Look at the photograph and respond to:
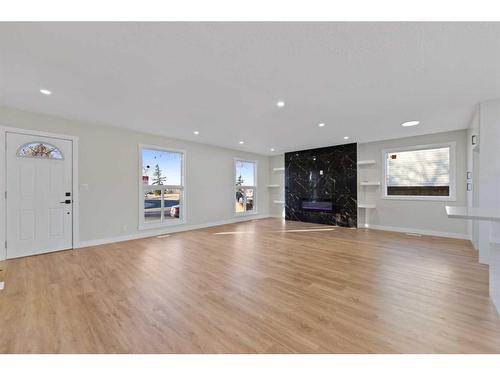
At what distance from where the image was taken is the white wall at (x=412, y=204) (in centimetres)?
495

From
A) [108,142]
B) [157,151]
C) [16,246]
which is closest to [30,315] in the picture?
[16,246]

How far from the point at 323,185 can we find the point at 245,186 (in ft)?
8.85

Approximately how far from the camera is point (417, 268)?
310 centimetres

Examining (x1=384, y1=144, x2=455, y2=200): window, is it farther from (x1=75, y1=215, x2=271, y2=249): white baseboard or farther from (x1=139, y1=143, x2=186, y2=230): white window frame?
(x1=139, y1=143, x2=186, y2=230): white window frame

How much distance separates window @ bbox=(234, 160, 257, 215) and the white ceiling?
3.61m

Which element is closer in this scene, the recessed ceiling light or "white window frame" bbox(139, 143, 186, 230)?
the recessed ceiling light

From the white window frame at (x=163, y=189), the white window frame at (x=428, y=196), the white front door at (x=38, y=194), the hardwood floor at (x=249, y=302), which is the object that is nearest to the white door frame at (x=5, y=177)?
the white front door at (x=38, y=194)

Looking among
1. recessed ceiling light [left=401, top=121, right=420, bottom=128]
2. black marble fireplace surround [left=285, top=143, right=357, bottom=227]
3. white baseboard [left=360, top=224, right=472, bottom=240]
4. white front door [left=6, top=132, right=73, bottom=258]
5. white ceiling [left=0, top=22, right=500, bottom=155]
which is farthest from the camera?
black marble fireplace surround [left=285, top=143, right=357, bottom=227]

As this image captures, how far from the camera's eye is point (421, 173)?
552cm

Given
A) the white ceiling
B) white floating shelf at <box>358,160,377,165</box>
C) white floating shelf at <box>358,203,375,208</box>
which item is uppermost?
the white ceiling

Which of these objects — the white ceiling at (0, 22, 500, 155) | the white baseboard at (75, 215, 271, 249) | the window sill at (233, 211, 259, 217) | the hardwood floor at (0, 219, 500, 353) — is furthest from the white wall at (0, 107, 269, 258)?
the window sill at (233, 211, 259, 217)

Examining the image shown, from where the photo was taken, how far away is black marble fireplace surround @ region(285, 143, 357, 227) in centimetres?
656

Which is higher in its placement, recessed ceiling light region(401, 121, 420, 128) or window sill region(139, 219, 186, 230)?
recessed ceiling light region(401, 121, 420, 128)

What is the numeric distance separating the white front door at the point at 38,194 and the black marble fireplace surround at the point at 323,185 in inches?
247
